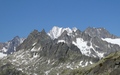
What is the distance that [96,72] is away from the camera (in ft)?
364

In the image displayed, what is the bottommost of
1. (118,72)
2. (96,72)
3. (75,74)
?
(118,72)

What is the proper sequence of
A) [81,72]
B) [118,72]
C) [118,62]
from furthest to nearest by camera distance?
[81,72]
[118,62]
[118,72]

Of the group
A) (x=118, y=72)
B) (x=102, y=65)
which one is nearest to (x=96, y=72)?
(x=102, y=65)

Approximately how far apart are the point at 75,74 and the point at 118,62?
3093 centimetres

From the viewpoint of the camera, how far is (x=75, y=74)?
130 m

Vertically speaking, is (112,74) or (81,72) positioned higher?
(81,72)

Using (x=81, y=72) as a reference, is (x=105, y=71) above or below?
below

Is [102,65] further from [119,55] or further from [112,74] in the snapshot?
[112,74]

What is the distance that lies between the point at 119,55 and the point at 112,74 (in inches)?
604

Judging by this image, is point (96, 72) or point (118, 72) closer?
point (118, 72)

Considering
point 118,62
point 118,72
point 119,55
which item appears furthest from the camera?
point 119,55

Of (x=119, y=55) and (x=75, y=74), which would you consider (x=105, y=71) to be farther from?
(x=75, y=74)

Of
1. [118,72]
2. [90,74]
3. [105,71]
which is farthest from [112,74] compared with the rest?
[90,74]

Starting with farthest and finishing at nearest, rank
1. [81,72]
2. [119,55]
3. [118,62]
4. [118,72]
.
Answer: [81,72]
[119,55]
[118,62]
[118,72]
